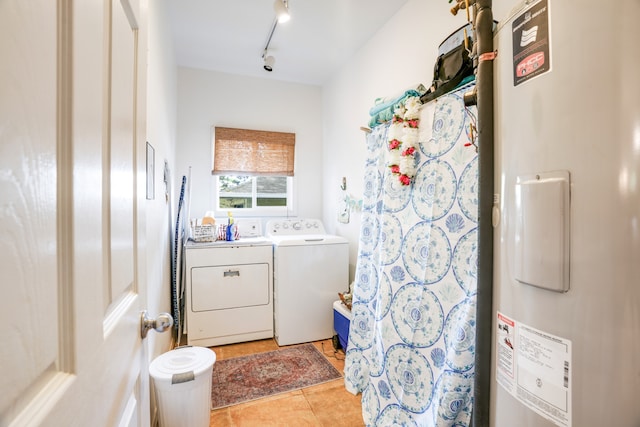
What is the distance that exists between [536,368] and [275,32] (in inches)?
115

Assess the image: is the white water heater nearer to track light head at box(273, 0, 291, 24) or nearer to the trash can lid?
the trash can lid

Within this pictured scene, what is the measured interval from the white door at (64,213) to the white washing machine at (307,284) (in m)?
2.07

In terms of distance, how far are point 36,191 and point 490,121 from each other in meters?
0.91

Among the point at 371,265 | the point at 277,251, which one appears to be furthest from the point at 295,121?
the point at 371,265

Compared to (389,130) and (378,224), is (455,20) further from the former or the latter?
(378,224)

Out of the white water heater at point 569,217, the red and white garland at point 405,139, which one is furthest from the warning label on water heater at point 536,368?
the red and white garland at point 405,139

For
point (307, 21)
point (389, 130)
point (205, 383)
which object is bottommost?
point (205, 383)

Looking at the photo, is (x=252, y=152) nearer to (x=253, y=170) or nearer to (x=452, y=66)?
(x=253, y=170)

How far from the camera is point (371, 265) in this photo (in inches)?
80.3

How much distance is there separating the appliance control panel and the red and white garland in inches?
73.3

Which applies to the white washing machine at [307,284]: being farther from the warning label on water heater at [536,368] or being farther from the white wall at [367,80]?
the warning label on water heater at [536,368]

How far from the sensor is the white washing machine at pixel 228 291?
262cm

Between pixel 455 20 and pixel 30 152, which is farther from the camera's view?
pixel 455 20

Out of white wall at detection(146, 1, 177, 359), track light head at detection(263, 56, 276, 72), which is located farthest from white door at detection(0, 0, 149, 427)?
track light head at detection(263, 56, 276, 72)
